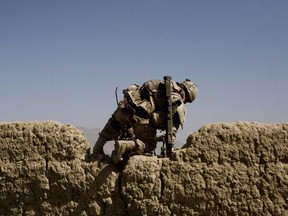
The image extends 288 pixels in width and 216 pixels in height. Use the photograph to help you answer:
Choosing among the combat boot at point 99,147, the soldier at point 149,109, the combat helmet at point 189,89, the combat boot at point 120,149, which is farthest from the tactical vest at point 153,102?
the combat boot at point 99,147

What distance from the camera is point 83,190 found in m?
3.94

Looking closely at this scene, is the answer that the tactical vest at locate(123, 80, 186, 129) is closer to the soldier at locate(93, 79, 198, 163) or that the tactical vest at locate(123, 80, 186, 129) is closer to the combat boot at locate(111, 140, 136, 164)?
the soldier at locate(93, 79, 198, 163)

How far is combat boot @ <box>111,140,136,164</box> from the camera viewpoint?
12.5ft

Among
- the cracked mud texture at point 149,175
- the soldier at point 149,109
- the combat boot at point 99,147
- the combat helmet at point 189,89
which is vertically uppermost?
the combat helmet at point 189,89

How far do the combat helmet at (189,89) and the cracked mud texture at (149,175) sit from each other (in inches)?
30.4

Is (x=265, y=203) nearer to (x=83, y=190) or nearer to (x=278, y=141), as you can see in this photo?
(x=278, y=141)

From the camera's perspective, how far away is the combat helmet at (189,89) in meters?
4.32

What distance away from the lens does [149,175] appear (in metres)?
3.72

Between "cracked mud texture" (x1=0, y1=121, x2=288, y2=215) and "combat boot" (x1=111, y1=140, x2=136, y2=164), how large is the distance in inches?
4.1

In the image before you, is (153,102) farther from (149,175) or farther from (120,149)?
(149,175)

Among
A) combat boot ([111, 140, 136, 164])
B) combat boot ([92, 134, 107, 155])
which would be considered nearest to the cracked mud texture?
combat boot ([111, 140, 136, 164])

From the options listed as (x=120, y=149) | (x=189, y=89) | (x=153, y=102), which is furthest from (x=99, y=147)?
(x=189, y=89)

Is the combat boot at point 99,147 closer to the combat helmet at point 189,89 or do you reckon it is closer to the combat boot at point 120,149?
the combat boot at point 120,149

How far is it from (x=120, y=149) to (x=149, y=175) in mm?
368
